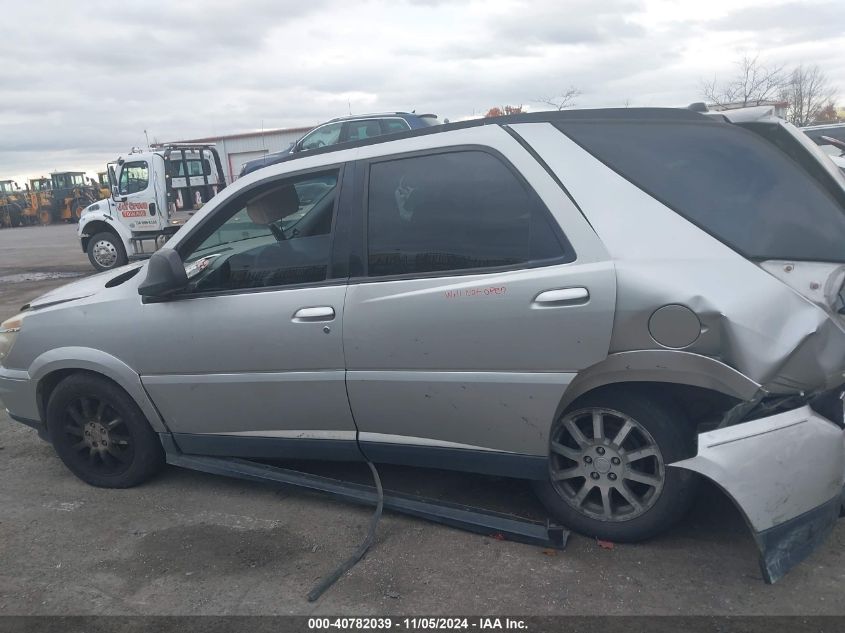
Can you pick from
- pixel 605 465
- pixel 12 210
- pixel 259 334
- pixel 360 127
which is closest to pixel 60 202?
pixel 12 210

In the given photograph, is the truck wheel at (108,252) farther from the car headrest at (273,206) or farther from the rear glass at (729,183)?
the rear glass at (729,183)

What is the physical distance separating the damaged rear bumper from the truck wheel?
14058mm

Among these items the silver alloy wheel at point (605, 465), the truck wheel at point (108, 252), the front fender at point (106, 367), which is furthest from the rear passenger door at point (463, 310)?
the truck wheel at point (108, 252)

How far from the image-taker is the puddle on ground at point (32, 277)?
14500 mm

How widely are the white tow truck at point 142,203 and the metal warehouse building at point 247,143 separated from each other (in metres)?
15.6

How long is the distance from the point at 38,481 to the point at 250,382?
6.00ft

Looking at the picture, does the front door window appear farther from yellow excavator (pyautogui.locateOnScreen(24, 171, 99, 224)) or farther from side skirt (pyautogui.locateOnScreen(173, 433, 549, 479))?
yellow excavator (pyautogui.locateOnScreen(24, 171, 99, 224))

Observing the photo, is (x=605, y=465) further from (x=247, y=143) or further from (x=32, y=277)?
(x=247, y=143)

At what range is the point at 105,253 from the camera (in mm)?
14648

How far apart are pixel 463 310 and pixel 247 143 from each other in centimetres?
3020

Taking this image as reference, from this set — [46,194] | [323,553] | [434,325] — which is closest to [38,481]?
[323,553]

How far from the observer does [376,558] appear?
3312mm

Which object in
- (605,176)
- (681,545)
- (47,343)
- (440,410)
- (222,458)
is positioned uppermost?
(605,176)

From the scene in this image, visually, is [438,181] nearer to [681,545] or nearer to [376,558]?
[376,558]
